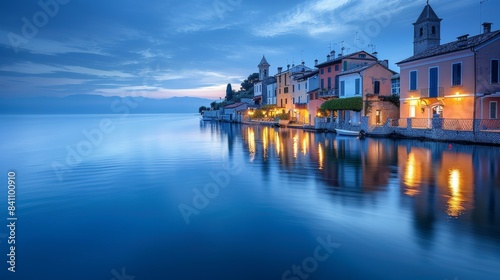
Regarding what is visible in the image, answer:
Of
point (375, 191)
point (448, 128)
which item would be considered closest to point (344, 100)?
point (448, 128)

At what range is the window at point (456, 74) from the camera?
28.2 metres

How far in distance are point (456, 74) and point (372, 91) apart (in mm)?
11796

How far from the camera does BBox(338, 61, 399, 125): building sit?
38656 millimetres

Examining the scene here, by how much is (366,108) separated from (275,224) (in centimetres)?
3153

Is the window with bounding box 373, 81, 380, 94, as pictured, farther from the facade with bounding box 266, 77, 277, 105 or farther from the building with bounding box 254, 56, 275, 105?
the building with bounding box 254, 56, 275, 105

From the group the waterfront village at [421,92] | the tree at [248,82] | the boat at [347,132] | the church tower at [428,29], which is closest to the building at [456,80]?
the waterfront village at [421,92]

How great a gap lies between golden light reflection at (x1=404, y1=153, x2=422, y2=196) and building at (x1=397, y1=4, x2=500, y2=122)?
1045 cm

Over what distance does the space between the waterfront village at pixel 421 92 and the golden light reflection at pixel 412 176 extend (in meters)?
9.08

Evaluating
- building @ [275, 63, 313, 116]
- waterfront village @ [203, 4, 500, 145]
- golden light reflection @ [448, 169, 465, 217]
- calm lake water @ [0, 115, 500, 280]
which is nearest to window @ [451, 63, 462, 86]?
waterfront village @ [203, 4, 500, 145]

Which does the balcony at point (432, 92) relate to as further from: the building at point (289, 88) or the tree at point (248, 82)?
the tree at point (248, 82)

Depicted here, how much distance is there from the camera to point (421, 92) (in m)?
31.8

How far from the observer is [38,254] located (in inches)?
334

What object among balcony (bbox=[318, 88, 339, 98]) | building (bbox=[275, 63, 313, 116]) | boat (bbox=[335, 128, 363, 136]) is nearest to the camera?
boat (bbox=[335, 128, 363, 136])

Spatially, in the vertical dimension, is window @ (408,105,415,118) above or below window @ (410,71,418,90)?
below
